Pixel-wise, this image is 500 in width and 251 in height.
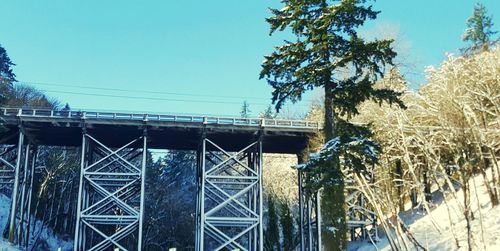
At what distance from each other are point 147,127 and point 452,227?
17087mm

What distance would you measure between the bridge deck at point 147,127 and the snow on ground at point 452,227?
7403 millimetres

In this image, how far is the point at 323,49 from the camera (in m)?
14.6

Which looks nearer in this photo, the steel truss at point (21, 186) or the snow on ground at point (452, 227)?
the snow on ground at point (452, 227)

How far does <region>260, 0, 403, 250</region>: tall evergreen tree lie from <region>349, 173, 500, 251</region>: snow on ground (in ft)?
15.4

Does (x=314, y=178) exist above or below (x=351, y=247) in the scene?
above

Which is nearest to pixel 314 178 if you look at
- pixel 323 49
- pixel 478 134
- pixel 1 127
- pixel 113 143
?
pixel 323 49

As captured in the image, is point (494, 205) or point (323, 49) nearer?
point (323, 49)

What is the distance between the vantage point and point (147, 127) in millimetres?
28922

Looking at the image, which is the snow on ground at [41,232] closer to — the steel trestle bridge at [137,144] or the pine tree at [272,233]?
the steel trestle bridge at [137,144]

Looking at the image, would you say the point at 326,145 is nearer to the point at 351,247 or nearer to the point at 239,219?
the point at 239,219

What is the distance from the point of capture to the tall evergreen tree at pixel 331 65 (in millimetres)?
14219

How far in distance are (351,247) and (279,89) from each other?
1985 centimetres

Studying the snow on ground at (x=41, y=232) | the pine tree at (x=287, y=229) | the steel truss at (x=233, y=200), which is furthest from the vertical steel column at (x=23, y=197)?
the pine tree at (x=287, y=229)

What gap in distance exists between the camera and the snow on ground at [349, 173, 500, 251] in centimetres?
2011
